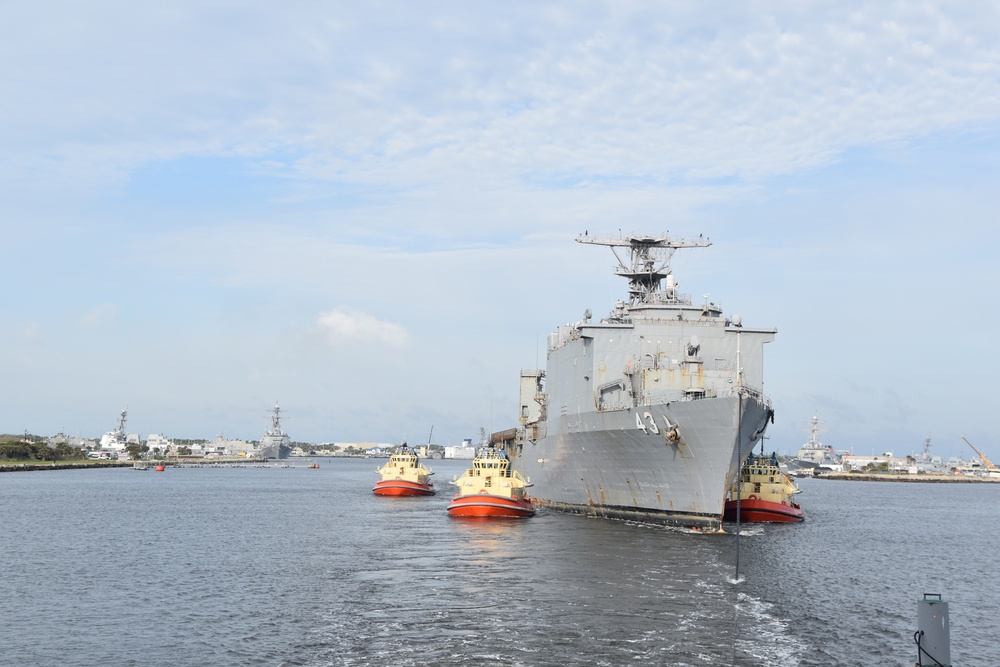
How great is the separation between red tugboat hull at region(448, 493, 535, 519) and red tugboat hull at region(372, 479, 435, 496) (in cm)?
2165

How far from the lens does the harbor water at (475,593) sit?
20.0m

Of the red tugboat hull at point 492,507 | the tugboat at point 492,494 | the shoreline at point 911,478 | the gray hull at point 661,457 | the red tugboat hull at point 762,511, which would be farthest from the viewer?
the shoreline at point 911,478

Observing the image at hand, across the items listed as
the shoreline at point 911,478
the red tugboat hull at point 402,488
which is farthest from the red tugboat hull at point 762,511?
the shoreline at point 911,478

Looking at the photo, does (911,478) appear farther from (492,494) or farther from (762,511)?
(492,494)

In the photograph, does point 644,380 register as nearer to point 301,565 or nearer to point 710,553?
point 710,553

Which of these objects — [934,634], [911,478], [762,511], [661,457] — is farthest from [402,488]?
[911,478]

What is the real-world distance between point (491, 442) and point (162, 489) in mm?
33324

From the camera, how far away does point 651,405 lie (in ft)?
128

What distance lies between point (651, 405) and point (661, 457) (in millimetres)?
2712

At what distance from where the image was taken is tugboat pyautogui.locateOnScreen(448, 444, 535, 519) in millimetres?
49219

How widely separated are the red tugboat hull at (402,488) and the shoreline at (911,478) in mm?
123646

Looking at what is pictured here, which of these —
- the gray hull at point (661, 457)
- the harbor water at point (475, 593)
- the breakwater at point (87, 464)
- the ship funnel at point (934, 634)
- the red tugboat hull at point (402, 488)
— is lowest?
the breakwater at point (87, 464)

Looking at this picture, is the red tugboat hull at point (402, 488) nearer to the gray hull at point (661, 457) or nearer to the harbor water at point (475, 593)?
the harbor water at point (475, 593)

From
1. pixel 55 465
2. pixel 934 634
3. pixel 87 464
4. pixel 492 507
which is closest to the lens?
pixel 934 634
